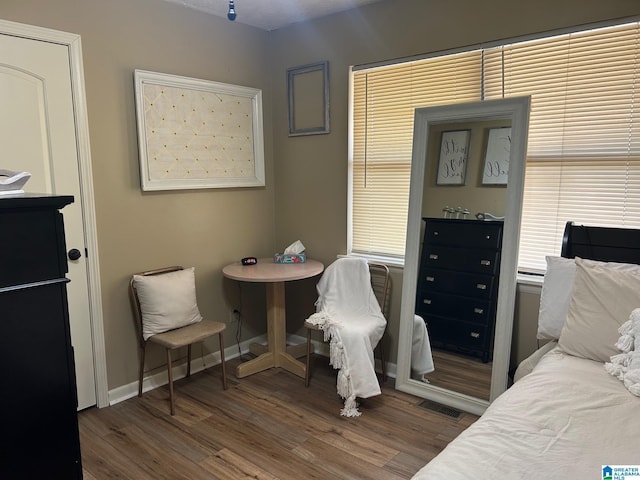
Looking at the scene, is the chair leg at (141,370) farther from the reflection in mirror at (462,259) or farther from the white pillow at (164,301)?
the reflection in mirror at (462,259)

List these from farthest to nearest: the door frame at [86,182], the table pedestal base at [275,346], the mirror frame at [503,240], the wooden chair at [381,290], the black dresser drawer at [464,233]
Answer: the table pedestal base at [275,346], the wooden chair at [381,290], the black dresser drawer at [464,233], the mirror frame at [503,240], the door frame at [86,182]

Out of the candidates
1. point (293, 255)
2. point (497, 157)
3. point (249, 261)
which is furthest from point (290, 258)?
point (497, 157)

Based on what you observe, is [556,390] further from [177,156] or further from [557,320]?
[177,156]

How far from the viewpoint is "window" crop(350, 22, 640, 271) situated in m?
2.43

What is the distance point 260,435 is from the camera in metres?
2.63

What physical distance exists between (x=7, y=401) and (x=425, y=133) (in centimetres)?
256

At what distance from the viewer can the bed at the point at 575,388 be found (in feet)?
4.51

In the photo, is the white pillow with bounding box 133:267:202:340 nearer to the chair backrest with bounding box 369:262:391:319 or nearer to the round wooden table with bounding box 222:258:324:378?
the round wooden table with bounding box 222:258:324:378

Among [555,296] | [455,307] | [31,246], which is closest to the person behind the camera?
[31,246]

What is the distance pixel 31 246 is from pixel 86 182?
1.64 metres

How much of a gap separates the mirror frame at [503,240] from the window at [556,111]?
0.14 m

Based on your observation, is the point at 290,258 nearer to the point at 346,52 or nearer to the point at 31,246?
the point at 346,52

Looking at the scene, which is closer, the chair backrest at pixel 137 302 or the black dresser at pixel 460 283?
the black dresser at pixel 460 283

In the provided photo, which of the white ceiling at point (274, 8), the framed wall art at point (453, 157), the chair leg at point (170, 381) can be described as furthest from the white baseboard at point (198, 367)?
the white ceiling at point (274, 8)
